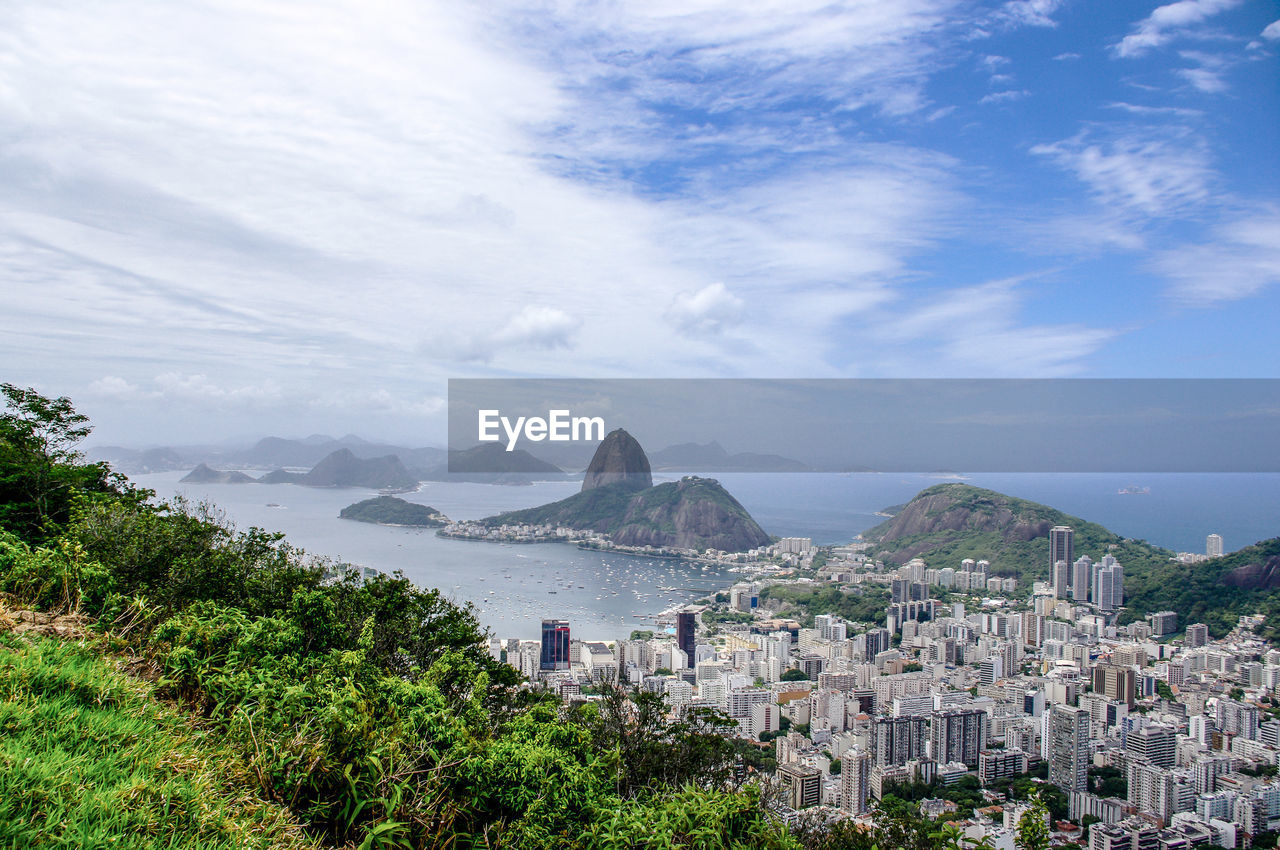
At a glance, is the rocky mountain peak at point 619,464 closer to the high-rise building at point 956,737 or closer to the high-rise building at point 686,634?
the high-rise building at point 686,634

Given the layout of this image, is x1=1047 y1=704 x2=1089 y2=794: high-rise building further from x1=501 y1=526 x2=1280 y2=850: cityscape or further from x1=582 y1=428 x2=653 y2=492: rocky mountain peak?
x1=582 y1=428 x2=653 y2=492: rocky mountain peak

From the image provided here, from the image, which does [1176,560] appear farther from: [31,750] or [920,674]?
[31,750]

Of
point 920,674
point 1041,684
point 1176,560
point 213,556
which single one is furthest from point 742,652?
point 1176,560

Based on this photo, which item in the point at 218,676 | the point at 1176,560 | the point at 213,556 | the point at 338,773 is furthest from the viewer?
the point at 1176,560

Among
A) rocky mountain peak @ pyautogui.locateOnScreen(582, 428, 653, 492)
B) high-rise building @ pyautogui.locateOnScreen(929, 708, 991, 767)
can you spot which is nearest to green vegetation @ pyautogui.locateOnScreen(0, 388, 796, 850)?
high-rise building @ pyautogui.locateOnScreen(929, 708, 991, 767)

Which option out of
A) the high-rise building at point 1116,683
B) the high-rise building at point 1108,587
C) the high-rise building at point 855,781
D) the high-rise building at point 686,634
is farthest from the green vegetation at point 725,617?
the high-rise building at point 855,781

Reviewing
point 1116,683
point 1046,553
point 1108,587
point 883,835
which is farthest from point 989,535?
point 883,835

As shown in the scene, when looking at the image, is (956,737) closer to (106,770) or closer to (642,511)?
(106,770)
